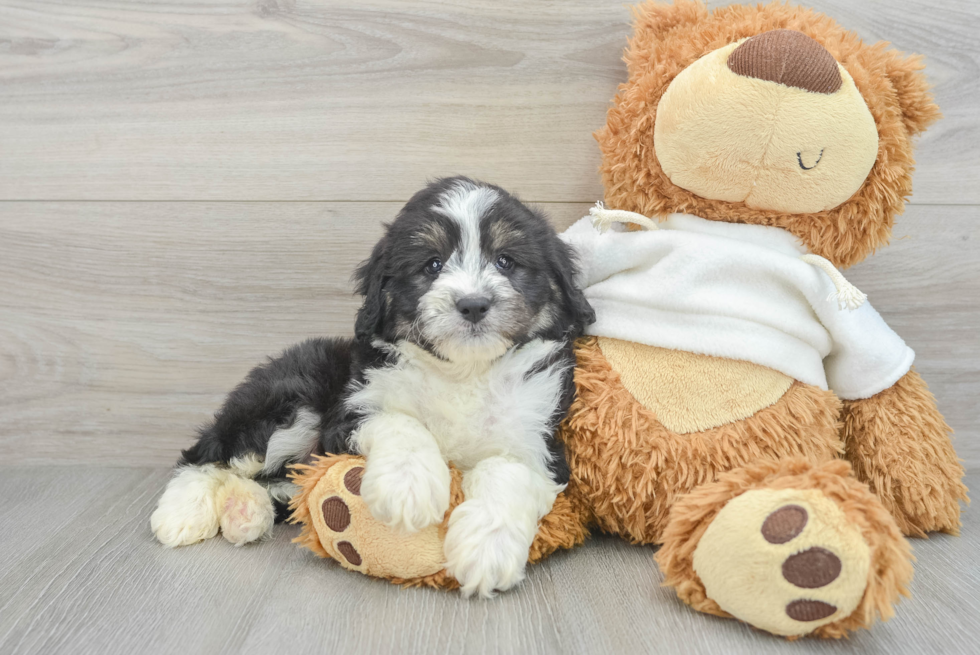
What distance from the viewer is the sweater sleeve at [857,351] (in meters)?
1.64

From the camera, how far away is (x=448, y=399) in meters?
1.63

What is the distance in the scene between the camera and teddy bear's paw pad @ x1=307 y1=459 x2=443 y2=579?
1.46m

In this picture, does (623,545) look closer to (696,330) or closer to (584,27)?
(696,330)

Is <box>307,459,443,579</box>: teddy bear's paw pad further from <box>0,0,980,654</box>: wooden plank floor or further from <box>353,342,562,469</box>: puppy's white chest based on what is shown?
<box>0,0,980,654</box>: wooden plank floor

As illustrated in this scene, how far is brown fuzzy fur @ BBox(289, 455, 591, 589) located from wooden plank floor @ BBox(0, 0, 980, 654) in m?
0.67

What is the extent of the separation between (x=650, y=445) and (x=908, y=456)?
2.26 ft

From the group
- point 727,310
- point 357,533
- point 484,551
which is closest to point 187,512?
point 357,533

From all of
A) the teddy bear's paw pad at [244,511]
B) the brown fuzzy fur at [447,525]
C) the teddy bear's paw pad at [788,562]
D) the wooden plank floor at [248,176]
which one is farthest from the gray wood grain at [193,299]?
the teddy bear's paw pad at [788,562]

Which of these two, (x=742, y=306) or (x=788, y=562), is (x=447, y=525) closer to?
(x=788, y=562)

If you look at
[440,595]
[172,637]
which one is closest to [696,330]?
[440,595]

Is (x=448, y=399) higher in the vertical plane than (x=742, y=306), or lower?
lower

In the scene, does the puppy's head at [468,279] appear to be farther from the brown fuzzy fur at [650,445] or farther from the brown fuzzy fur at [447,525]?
the brown fuzzy fur at [447,525]

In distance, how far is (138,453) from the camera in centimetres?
240

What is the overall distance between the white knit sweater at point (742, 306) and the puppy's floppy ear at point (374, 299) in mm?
510
